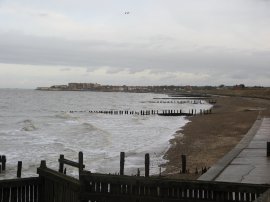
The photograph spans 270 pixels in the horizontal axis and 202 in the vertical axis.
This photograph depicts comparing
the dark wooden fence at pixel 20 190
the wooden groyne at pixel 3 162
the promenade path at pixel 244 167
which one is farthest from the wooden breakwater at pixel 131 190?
the wooden groyne at pixel 3 162

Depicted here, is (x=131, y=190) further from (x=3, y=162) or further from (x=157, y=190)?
(x=3, y=162)

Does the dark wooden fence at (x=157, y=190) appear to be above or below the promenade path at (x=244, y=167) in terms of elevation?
above

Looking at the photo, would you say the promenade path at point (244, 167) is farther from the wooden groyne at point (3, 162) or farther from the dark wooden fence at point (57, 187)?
the wooden groyne at point (3, 162)

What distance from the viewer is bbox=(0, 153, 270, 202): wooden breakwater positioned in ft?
22.6

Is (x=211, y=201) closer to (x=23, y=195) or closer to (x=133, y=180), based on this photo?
(x=133, y=180)

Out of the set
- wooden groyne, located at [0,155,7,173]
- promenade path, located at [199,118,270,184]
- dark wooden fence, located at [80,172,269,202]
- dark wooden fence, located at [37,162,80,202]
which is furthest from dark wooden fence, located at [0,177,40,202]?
wooden groyne, located at [0,155,7,173]

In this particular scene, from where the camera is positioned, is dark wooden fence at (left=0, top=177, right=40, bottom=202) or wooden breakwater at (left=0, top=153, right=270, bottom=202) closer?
wooden breakwater at (left=0, top=153, right=270, bottom=202)

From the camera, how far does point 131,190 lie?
7227 millimetres

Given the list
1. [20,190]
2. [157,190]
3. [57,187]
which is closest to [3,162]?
[20,190]

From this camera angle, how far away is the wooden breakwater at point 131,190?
6883 millimetres

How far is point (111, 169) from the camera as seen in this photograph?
2119 centimetres

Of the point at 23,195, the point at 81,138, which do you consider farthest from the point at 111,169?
the point at 81,138

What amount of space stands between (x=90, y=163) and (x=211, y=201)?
1690 centimetres

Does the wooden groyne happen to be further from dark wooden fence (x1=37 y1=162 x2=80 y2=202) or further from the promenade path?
dark wooden fence (x1=37 y1=162 x2=80 y2=202)
